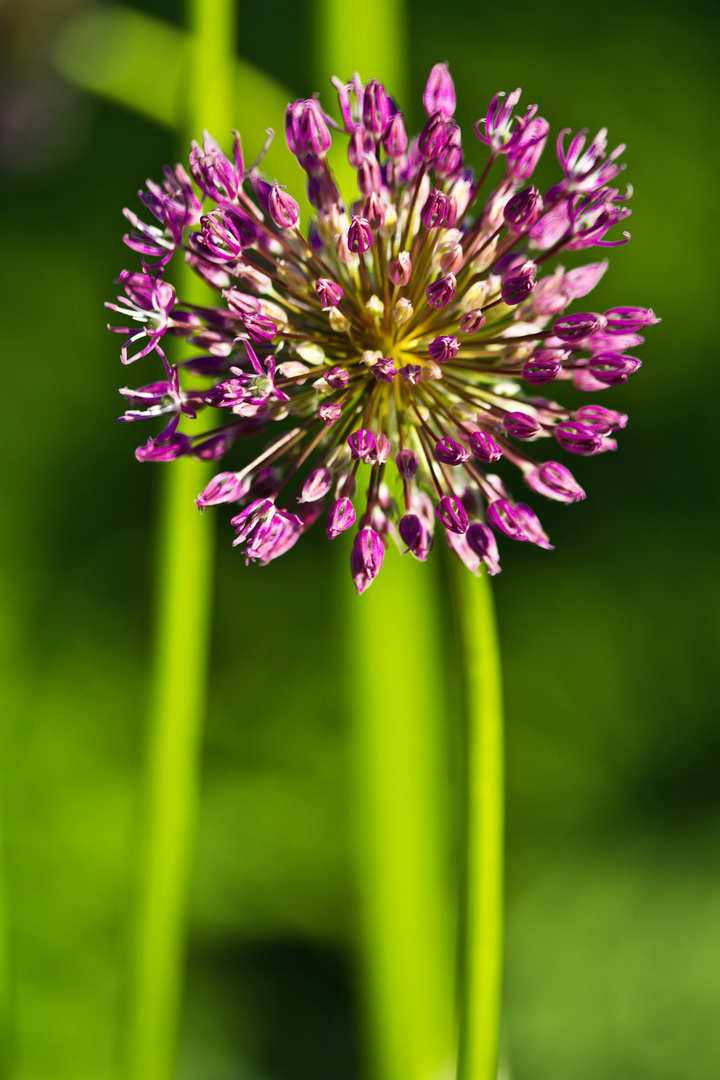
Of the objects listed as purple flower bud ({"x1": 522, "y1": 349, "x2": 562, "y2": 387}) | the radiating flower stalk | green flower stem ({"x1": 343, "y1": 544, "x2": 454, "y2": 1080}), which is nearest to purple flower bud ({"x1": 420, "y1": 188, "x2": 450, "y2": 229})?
the radiating flower stalk

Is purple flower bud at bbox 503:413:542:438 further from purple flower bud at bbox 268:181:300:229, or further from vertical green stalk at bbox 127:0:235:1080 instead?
vertical green stalk at bbox 127:0:235:1080

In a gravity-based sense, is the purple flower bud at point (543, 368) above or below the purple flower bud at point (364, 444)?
above

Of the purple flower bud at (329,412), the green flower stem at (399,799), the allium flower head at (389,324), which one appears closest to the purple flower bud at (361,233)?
the allium flower head at (389,324)

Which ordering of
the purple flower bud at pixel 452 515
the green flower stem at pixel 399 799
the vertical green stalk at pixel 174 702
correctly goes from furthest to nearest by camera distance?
the green flower stem at pixel 399 799
the vertical green stalk at pixel 174 702
the purple flower bud at pixel 452 515

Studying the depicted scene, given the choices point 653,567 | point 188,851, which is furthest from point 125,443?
point 188,851

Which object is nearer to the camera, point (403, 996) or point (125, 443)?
point (403, 996)

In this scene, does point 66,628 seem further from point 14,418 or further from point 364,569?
point 364,569

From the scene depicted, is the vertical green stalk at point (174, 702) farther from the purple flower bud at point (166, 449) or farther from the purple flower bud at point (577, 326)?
the purple flower bud at point (577, 326)
